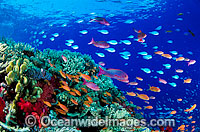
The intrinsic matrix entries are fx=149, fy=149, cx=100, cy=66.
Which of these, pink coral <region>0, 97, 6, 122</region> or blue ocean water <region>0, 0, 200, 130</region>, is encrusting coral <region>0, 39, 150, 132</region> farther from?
blue ocean water <region>0, 0, 200, 130</region>

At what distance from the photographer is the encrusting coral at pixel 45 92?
2.99 m

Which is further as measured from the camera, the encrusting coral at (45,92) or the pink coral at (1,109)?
the encrusting coral at (45,92)

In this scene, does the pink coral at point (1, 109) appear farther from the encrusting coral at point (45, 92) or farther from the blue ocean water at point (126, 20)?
the blue ocean water at point (126, 20)

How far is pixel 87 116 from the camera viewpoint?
480 centimetres

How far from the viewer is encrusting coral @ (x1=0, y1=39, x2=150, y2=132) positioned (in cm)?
299

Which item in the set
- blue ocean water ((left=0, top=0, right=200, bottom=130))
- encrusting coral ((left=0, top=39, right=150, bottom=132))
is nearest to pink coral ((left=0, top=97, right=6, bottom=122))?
encrusting coral ((left=0, top=39, right=150, bottom=132))

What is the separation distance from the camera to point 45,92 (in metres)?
3.86

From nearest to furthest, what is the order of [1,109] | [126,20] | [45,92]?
[1,109] < [45,92] < [126,20]

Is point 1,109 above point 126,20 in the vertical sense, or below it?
above

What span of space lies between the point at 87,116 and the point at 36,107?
6.61 feet

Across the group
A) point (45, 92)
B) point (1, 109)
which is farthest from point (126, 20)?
point (1, 109)

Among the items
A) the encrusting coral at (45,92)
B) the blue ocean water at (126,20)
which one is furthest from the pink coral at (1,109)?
the blue ocean water at (126,20)

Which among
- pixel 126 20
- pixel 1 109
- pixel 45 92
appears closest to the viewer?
pixel 1 109

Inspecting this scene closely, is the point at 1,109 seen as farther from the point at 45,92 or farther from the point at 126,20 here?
the point at 126,20
